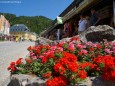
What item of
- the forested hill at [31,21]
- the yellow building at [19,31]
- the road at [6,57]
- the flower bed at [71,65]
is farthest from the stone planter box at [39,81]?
the forested hill at [31,21]

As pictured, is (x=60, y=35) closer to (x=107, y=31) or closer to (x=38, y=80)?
(x=107, y=31)

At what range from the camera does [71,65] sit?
5.05m

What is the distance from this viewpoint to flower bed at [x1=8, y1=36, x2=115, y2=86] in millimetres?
5035

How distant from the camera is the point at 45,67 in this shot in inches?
228

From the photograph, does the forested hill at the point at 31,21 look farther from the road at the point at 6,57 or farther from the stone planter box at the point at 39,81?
the stone planter box at the point at 39,81

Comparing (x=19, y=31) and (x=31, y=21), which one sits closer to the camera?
(x=19, y=31)

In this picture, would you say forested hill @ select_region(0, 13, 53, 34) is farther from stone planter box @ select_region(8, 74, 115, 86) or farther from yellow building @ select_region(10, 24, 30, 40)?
stone planter box @ select_region(8, 74, 115, 86)

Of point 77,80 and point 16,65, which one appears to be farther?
point 16,65

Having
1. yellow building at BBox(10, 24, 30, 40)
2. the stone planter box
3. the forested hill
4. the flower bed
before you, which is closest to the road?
the flower bed

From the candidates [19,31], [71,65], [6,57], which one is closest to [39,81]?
[71,65]

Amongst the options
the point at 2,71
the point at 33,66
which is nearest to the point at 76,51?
the point at 33,66

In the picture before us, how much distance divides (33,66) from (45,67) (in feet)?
1.70

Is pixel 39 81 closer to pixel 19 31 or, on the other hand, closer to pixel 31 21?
pixel 19 31

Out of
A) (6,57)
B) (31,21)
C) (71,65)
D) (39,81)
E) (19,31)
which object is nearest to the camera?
(71,65)
